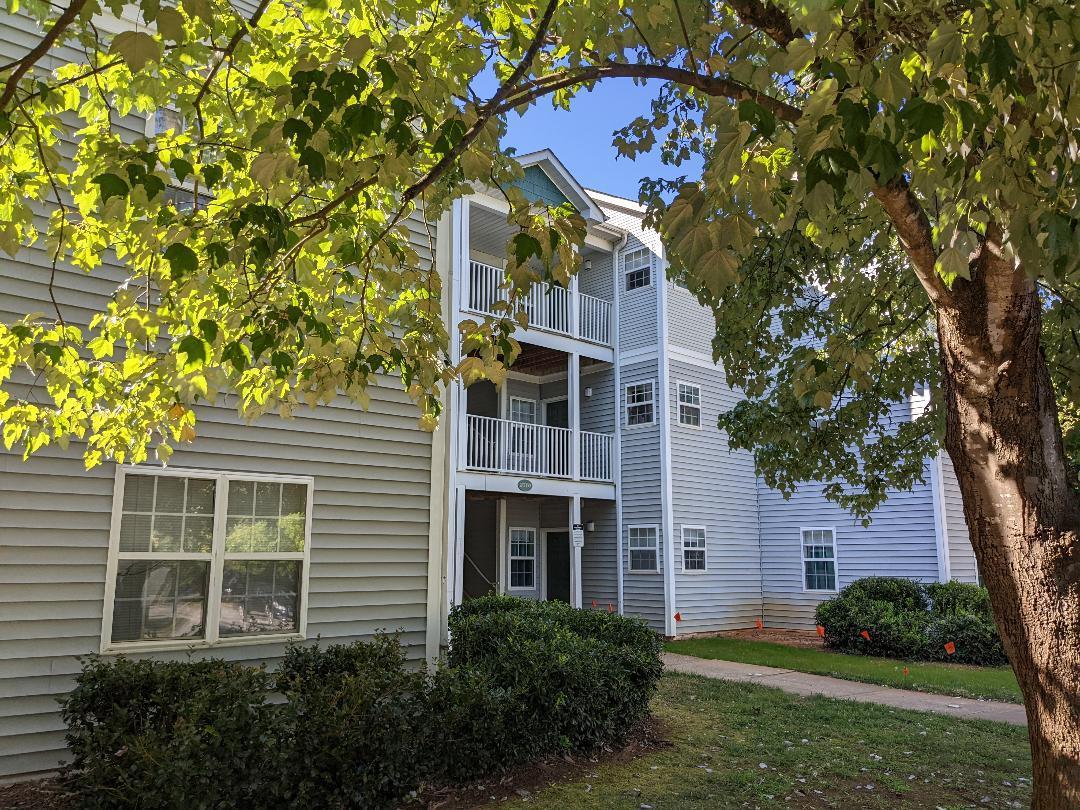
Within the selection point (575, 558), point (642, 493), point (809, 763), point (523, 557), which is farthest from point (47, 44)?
point (523, 557)

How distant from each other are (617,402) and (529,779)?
1244 centimetres

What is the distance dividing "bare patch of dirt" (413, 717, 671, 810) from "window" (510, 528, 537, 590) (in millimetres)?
10243

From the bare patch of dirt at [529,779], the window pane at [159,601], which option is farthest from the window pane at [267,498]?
the bare patch of dirt at [529,779]

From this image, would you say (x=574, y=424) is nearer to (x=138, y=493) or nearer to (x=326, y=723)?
(x=138, y=493)

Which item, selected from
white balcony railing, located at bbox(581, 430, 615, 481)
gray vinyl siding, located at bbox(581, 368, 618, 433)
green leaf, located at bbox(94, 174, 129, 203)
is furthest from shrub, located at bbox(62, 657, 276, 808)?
gray vinyl siding, located at bbox(581, 368, 618, 433)

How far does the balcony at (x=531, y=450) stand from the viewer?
48.9 feet

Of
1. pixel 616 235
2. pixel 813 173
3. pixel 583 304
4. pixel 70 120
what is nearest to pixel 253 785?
pixel 813 173

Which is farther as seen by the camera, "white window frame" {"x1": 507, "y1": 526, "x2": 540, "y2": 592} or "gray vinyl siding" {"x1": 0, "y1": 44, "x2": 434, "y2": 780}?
"white window frame" {"x1": 507, "y1": 526, "x2": 540, "y2": 592}

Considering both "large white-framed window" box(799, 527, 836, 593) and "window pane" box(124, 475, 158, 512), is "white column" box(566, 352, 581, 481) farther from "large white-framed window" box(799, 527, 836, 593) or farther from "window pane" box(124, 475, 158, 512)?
"window pane" box(124, 475, 158, 512)

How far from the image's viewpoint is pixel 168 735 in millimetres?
4938

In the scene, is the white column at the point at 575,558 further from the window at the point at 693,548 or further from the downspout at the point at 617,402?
the window at the point at 693,548

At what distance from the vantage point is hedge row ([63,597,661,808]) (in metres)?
4.73

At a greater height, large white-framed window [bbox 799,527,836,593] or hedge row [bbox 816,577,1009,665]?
large white-framed window [bbox 799,527,836,593]

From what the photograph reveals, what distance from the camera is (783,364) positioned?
9.14 metres
